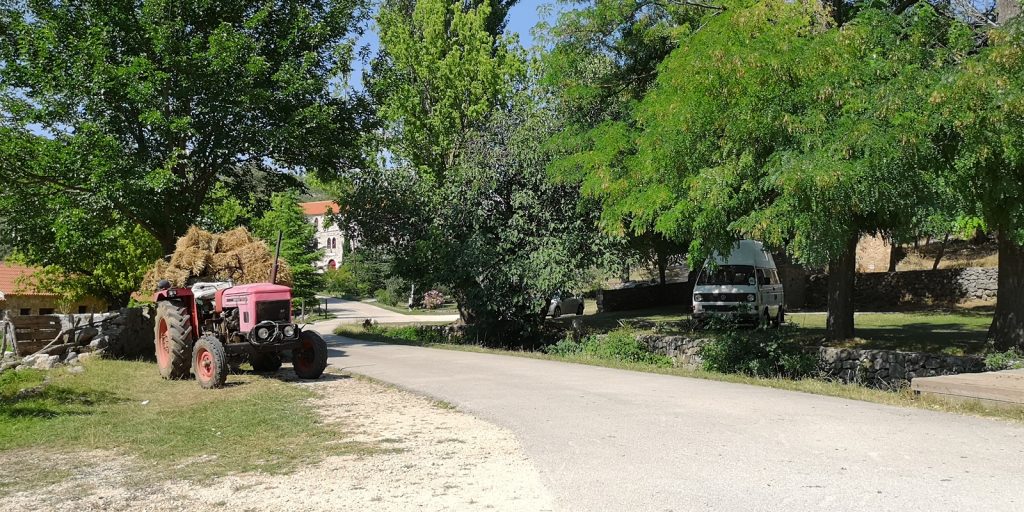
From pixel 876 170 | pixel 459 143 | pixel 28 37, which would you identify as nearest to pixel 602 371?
pixel 876 170

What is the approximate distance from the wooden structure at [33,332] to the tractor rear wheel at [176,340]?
5.88 metres

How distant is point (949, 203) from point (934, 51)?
8.54 feet

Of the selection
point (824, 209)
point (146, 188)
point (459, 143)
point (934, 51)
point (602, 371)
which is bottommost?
point (602, 371)

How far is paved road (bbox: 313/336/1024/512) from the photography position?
545 centimetres

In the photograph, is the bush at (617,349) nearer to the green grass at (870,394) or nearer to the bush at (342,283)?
the green grass at (870,394)

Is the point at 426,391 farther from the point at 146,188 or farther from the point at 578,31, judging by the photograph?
the point at 578,31

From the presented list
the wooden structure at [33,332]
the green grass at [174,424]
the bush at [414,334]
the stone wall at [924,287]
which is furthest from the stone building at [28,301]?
the stone wall at [924,287]

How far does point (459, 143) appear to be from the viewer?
31703 millimetres

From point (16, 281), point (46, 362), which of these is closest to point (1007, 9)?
point (46, 362)

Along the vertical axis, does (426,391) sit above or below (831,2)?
below

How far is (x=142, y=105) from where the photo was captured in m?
17.4

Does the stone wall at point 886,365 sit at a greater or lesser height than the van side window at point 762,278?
lesser

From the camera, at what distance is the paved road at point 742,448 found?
545 cm

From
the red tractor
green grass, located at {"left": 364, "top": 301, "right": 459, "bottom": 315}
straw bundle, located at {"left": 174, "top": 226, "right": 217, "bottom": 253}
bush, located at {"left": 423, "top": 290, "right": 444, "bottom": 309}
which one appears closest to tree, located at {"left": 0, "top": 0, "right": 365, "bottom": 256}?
straw bundle, located at {"left": 174, "top": 226, "right": 217, "bottom": 253}
